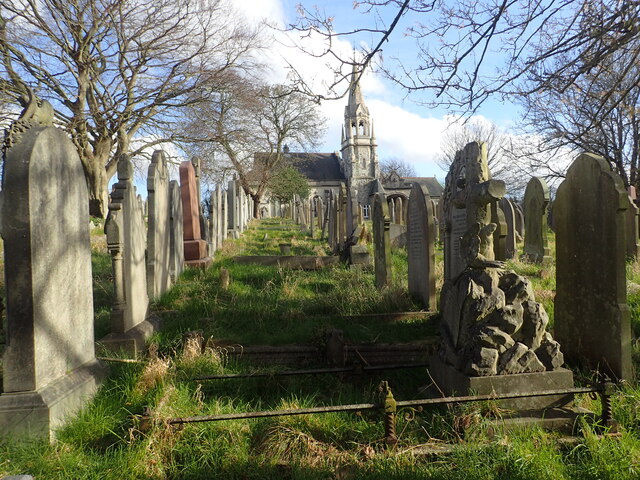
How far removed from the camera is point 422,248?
661cm

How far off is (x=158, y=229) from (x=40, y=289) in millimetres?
3821

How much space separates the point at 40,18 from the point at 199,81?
522 cm

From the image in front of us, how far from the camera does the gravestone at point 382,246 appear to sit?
7391 millimetres

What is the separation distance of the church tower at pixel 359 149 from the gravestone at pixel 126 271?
202ft

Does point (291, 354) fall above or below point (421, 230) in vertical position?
below

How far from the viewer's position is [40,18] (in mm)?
14039

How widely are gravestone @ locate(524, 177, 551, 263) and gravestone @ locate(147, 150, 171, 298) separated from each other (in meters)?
8.36

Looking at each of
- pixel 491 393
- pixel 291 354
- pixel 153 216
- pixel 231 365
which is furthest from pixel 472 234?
pixel 153 216

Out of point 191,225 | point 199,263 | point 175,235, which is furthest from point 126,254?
point 191,225

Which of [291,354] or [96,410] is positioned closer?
[96,410]

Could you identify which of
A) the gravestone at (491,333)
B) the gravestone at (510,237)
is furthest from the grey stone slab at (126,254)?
the gravestone at (510,237)

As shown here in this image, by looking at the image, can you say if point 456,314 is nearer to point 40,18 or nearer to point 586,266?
point 586,266

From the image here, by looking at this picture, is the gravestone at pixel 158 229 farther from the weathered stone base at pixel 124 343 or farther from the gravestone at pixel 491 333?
the gravestone at pixel 491 333

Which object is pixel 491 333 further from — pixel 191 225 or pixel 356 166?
pixel 356 166
